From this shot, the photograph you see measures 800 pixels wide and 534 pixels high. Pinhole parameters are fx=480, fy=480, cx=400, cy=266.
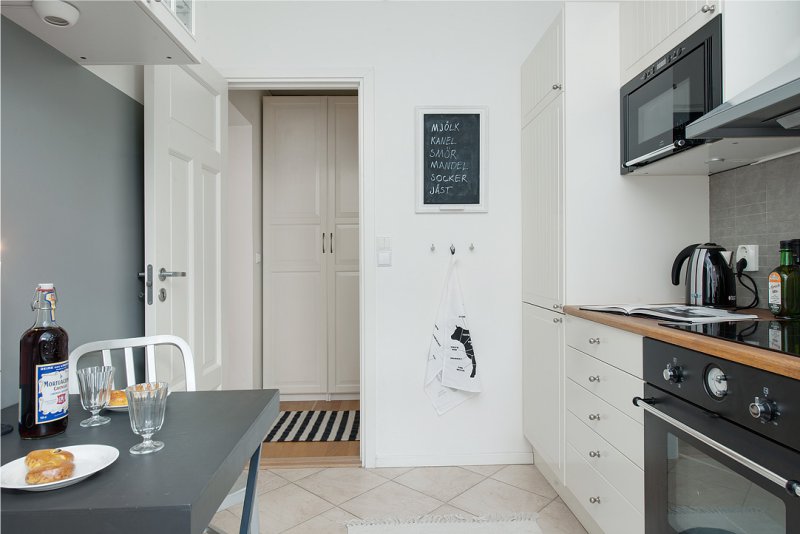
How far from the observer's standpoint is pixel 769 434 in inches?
36.6

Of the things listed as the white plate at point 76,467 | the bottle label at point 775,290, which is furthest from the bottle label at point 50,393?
the bottle label at point 775,290

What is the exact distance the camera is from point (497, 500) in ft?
7.19

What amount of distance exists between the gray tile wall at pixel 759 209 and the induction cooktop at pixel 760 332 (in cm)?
39

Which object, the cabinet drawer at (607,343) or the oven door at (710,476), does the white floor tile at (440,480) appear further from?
the oven door at (710,476)

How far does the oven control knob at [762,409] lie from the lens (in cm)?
92

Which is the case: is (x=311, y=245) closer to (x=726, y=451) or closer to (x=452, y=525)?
(x=452, y=525)

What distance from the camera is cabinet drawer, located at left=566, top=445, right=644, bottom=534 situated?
4.85 ft

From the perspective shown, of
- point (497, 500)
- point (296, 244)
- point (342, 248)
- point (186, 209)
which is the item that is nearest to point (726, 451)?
point (497, 500)

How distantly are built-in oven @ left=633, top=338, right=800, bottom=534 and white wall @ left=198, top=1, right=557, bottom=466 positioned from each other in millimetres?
1245

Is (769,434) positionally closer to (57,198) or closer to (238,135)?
(57,198)

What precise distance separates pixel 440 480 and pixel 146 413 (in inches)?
71.6

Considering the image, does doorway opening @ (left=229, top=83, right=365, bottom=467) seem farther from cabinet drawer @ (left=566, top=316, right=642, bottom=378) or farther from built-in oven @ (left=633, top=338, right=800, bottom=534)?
built-in oven @ (left=633, top=338, right=800, bottom=534)

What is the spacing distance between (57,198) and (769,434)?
198 centimetres

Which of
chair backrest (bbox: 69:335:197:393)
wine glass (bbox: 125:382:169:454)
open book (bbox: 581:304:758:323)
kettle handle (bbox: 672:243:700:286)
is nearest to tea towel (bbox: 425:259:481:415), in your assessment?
open book (bbox: 581:304:758:323)
